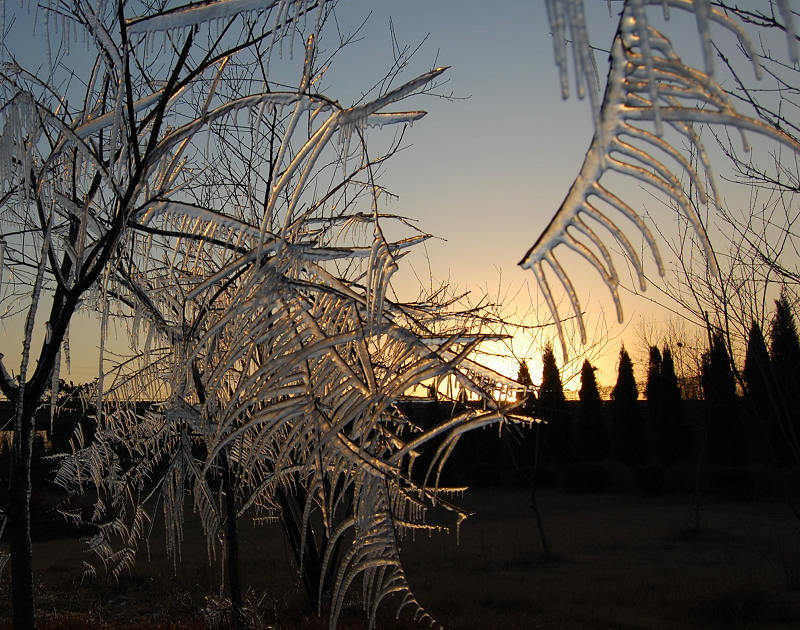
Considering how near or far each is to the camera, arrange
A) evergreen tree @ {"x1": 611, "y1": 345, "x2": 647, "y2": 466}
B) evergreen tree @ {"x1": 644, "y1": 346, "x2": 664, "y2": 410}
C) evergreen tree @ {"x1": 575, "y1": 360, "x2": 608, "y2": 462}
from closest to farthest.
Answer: evergreen tree @ {"x1": 644, "y1": 346, "x2": 664, "y2": 410} < evergreen tree @ {"x1": 611, "y1": 345, "x2": 647, "y2": 466} < evergreen tree @ {"x1": 575, "y1": 360, "x2": 608, "y2": 462}

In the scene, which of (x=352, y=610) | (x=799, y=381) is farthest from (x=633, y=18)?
(x=799, y=381)

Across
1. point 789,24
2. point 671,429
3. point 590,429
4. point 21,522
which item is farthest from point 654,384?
point 789,24

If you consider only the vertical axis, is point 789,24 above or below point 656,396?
below

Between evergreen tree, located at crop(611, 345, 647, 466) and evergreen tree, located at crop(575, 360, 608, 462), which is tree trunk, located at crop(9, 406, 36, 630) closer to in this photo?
evergreen tree, located at crop(575, 360, 608, 462)

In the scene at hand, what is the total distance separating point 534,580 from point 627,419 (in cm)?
1475

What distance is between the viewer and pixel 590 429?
22.2 m

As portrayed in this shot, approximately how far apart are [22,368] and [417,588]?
6.40 metres

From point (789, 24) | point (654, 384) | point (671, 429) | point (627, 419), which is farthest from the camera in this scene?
point (654, 384)

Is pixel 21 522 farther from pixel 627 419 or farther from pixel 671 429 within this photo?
pixel 627 419

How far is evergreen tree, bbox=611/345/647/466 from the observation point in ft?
70.3

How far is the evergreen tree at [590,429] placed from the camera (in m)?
22.1

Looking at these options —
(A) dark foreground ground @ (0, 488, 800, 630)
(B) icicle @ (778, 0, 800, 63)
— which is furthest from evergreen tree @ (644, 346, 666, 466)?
(B) icicle @ (778, 0, 800, 63)

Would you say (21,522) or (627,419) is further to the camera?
(627,419)

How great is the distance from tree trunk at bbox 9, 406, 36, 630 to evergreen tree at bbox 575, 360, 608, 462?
813 inches
